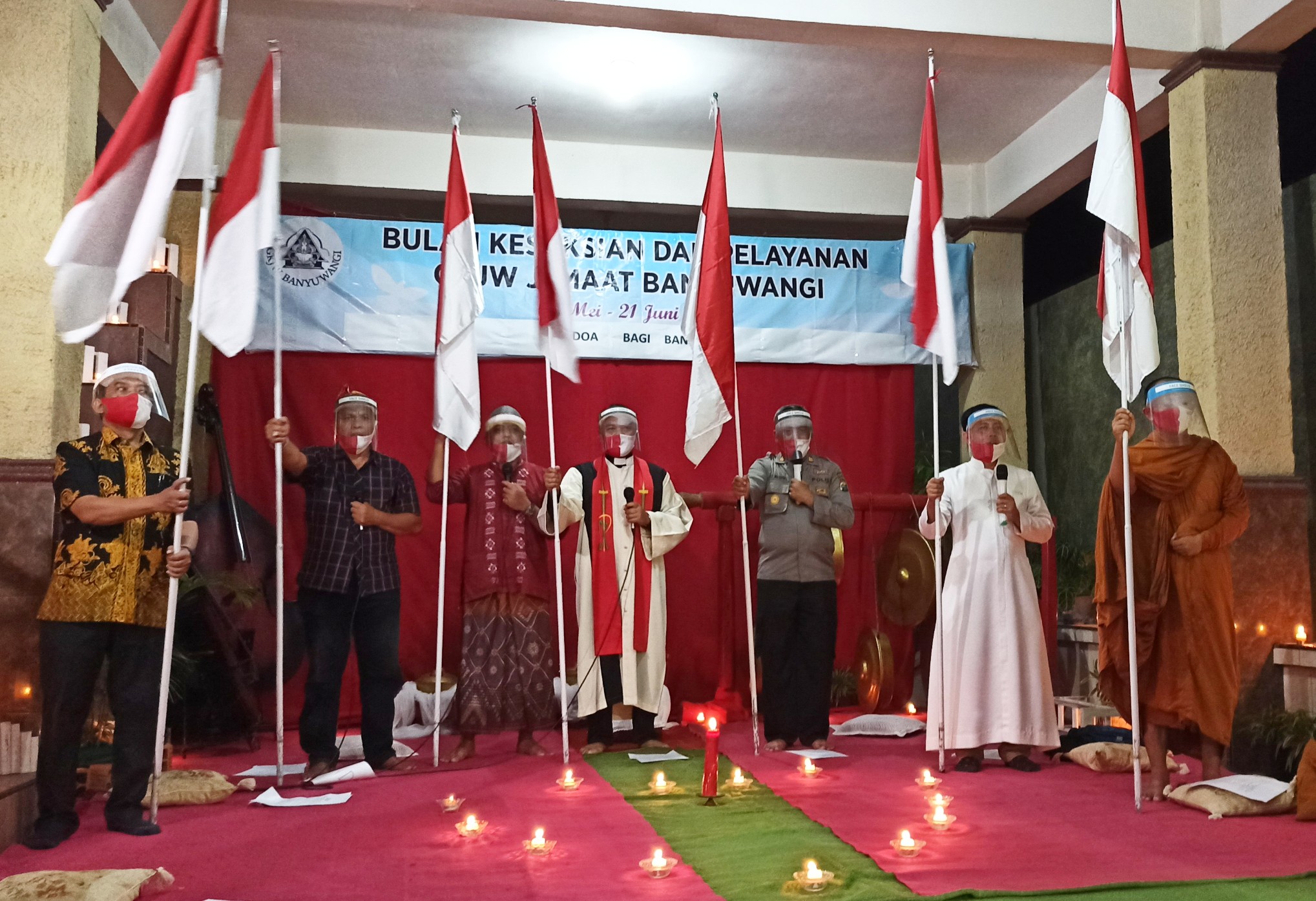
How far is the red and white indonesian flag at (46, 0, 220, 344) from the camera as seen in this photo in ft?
11.3

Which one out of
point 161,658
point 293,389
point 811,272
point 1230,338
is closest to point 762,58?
point 811,272

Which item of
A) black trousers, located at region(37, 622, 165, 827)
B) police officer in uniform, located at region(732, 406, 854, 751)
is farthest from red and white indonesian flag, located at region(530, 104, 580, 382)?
black trousers, located at region(37, 622, 165, 827)

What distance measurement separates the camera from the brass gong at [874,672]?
641 centimetres

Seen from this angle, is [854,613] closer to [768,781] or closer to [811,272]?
[811,272]

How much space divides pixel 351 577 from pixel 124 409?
128 cm

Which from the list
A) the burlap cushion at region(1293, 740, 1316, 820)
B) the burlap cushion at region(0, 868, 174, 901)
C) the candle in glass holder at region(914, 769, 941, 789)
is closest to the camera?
the burlap cushion at region(0, 868, 174, 901)

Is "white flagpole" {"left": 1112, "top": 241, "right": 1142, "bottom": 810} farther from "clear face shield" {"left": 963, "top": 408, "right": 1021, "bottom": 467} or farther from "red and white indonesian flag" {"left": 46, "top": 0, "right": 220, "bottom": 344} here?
"red and white indonesian flag" {"left": 46, "top": 0, "right": 220, "bottom": 344}

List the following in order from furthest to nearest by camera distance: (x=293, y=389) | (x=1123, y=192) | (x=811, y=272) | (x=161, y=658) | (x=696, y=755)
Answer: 1. (x=811, y=272)
2. (x=293, y=389)
3. (x=696, y=755)
4. (x=1123, y=192)
5. (x=161, y=658)

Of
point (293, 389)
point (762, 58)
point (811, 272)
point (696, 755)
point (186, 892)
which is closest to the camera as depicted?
point (186, 892)

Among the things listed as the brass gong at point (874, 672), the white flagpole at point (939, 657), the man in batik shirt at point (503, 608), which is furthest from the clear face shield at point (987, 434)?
the man in batik shirt at point (503, 608)

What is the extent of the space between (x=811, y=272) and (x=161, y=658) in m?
4.57

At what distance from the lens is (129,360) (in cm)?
516

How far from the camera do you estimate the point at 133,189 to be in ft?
11.8

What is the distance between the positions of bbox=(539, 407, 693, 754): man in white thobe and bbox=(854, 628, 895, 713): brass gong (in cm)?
172
